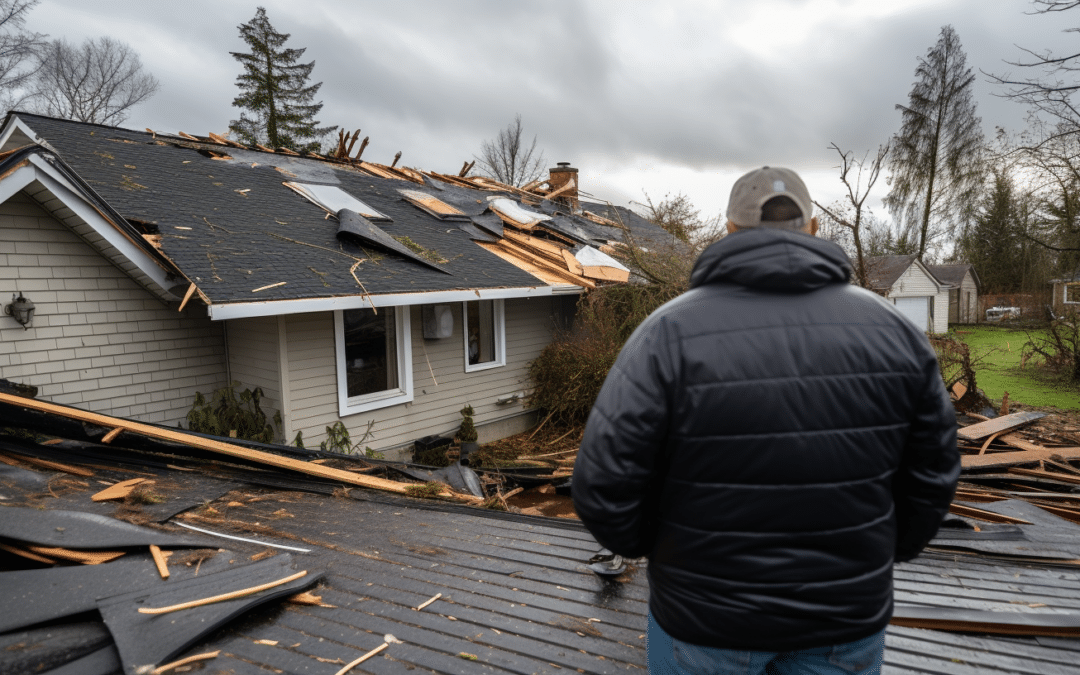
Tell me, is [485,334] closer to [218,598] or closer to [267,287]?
[267,287]

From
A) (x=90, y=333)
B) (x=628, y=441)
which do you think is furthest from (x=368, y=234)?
(x=628, y=441)

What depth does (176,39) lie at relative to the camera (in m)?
53.2

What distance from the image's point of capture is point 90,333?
22.5 ft

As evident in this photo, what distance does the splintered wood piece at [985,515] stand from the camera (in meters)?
4.38

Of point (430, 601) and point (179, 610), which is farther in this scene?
point (430, 601)

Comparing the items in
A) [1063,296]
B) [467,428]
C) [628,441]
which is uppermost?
[1063,296]

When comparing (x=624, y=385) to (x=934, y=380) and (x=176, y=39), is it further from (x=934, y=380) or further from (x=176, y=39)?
(x=176, y=39)

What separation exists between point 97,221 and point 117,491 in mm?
3567

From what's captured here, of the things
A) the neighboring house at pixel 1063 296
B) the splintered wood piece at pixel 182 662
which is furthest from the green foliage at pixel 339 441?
the neighboring house at pixel 1063 296

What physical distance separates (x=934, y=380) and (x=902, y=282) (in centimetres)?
3549

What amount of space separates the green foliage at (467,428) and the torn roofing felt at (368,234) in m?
2.38

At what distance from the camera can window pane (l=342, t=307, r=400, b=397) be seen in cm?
829

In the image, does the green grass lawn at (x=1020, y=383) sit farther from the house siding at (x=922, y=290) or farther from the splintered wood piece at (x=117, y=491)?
Answer: the splintered wood piece at (x=117, y=491)

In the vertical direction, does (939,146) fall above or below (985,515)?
above
